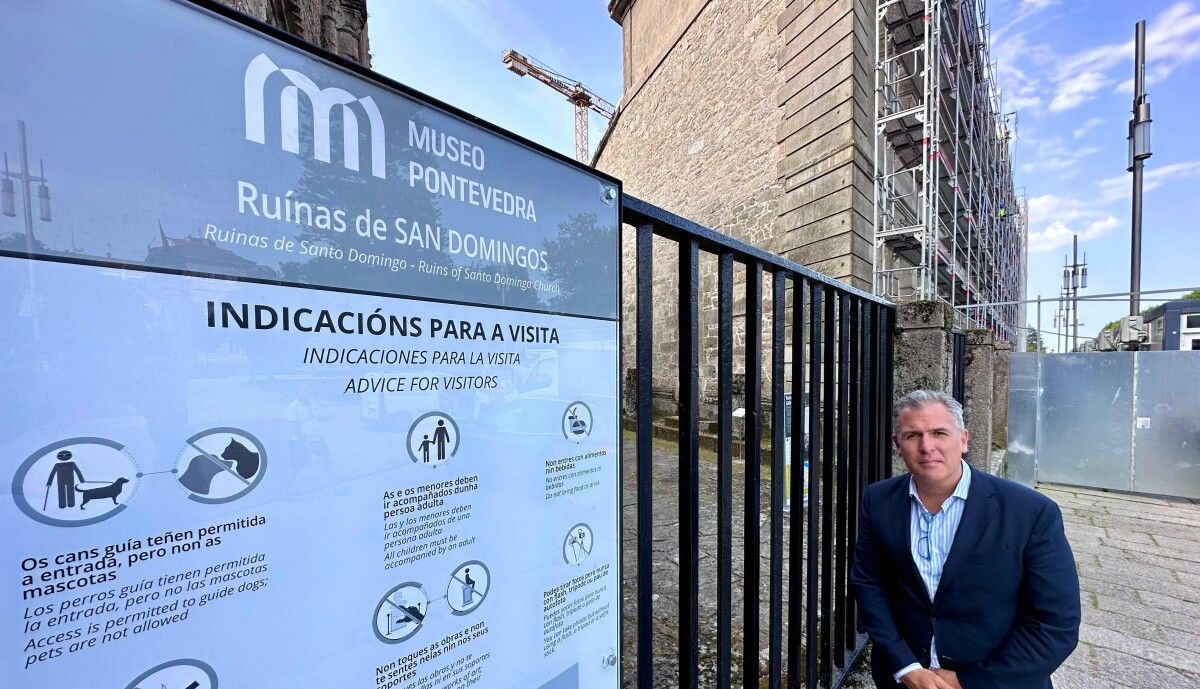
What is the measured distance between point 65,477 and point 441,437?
0.46 m

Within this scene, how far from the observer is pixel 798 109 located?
829 cm

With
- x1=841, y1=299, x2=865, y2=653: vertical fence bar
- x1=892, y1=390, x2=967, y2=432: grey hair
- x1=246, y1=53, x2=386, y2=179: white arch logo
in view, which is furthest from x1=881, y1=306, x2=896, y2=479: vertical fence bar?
x1=246, y1=53, x2=386, y2=179: white arch logo

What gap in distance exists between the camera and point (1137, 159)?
8062 millimetres

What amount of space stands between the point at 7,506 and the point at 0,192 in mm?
326

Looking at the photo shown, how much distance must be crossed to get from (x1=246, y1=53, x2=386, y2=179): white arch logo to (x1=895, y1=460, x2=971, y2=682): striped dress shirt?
6.90 ft

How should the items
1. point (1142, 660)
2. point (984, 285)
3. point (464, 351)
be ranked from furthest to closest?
point (984, 285) < point (1142, 660) < point (464, 351)

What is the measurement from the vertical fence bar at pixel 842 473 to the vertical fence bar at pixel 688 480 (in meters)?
1.19

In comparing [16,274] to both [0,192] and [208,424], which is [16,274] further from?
[208,424]

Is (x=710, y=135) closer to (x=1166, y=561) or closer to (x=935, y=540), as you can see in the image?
(x=1166, y=561)

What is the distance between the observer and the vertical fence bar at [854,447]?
8.03 ft

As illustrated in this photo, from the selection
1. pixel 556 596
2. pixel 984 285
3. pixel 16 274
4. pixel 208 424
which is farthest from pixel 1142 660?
pixel 984 285

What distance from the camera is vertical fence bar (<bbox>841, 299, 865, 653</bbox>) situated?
2.45 meters

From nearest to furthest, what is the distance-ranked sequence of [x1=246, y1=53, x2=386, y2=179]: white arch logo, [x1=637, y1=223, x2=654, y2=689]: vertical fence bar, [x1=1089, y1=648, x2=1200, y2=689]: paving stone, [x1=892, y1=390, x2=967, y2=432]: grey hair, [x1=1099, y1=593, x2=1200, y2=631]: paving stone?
[x1=246, y1=53, x2=386, y2=179]: white arch logo
[x1=637, y1=223, x2=654, y2=689]: vertical fence bar
[x1=892, y1=390, x2=967, y2=432]: grey hair
[x1=1089, y1=648, x2=1200, y2=689]: paving stone
[x1=1099, y1=593, x2=1200, y2=631]: paving stone

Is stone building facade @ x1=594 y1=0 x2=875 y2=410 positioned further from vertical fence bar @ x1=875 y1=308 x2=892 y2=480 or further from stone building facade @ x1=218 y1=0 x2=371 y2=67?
stone building facade @ x1=218 y1=0 x2=371 y2=67
